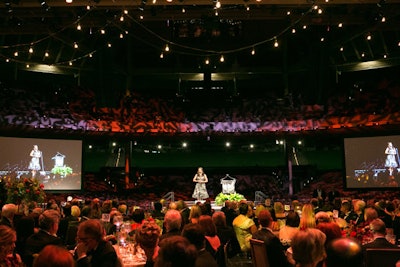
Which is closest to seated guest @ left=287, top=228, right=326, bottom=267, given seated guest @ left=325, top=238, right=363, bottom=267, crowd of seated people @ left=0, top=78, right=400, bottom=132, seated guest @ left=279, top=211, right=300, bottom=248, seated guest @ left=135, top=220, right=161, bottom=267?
seated guest @ left=325, top=238, right=363, bottom=267

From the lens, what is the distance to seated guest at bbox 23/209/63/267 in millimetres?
4871

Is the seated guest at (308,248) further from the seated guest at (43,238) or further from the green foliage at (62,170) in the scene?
the green foliage at (62,170)

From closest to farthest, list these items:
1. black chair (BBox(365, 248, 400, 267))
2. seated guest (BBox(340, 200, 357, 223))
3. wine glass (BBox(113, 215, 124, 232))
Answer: black chair (BBox(365, 248, 400, 267))
wine glass (BBox(113, 215, 124, 232))
seated guest (BBox(340, 200, 357, 223))

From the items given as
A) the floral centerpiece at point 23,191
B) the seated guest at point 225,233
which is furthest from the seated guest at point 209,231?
the floral centerpiece at point 23,191

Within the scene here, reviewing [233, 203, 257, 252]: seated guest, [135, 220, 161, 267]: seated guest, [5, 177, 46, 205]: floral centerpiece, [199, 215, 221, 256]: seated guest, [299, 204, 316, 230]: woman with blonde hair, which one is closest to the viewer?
[135, 220, 161, 267]: seated guest

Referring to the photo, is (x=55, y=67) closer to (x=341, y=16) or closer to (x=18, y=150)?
(x=18, y=150)

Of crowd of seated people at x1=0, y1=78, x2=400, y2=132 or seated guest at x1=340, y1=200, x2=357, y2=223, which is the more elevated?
crowd of seated people at x1=0, y1=78, x2=400, y2=132

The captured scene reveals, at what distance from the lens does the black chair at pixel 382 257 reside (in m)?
4.49

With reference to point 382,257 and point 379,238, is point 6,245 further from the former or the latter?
point 379,238

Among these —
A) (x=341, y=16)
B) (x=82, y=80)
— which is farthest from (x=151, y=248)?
(x=82, y=80)

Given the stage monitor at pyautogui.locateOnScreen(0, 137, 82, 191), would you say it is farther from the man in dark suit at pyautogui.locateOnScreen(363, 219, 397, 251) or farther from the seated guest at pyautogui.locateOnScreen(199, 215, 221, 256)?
the man in dark suit at pyautogui.locateOnScreen(363, 219, 397, 251)

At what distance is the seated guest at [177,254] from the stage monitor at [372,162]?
15.5 m

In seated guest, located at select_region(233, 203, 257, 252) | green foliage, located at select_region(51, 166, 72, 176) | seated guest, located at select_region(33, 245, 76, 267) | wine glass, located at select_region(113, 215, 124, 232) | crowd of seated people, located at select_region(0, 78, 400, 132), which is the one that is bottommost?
seated guest, located at select_region(233, 203, 257, 252)

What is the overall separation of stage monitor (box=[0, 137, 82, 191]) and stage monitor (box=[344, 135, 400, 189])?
10.0 metres
